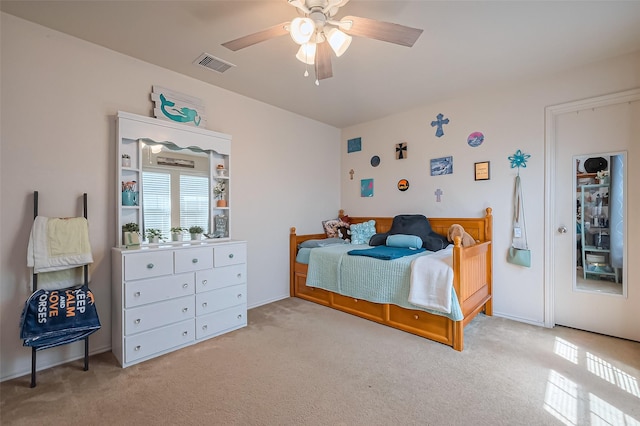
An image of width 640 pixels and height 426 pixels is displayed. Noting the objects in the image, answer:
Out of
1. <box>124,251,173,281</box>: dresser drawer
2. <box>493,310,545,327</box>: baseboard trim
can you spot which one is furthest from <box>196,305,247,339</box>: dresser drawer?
<box>493,310,545,327</box>: baseboard trim

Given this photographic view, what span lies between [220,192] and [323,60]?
5.93 feet

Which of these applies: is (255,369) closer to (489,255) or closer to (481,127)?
(489,255)

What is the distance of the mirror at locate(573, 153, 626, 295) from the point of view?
8.24ft

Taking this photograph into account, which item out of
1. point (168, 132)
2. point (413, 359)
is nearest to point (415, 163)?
point (413, 359)

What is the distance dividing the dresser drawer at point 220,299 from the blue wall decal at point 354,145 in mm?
2669

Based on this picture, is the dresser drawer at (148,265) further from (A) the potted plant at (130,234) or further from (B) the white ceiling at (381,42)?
(B) the white ceiling at (381,42)

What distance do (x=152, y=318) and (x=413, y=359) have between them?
2.08 meters

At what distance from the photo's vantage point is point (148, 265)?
2.18m

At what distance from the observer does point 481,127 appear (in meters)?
3.16

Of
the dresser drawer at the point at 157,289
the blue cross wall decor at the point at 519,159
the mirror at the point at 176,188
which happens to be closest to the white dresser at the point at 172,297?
the dresser drawer at the point at 157,289

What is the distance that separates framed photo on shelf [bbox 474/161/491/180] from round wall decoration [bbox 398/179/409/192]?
2.74ft

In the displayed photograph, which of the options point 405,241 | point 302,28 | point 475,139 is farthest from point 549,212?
point 302,28

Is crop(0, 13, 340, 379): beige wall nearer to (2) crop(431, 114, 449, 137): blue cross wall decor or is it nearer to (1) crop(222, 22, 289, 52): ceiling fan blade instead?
(1) crop(222, 22, 289, 52): ceiling fan blade

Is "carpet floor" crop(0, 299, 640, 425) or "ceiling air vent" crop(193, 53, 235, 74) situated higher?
"ceiling air vent" crop(193, 53, 235, 74)
